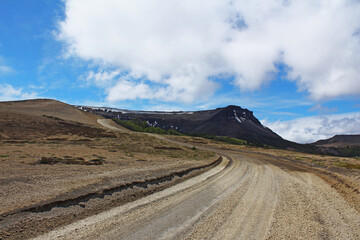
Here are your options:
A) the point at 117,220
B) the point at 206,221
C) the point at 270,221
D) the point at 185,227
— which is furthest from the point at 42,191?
the point at 270,221

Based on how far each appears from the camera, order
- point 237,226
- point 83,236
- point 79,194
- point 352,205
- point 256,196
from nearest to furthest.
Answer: point 83,236 → point 237,226 → point 79,194 → point 352,205 → point 256,196

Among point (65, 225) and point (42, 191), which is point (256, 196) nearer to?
point (65, 225)

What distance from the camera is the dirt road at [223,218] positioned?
667 centimetres

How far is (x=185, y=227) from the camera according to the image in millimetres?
7191

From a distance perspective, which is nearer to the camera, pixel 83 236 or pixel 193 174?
pixel 83 236

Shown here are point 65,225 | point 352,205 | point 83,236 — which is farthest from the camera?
point 352,205

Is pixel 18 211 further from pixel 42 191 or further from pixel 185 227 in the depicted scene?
pixel 185 227

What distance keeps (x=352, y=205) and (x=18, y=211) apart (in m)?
13.8

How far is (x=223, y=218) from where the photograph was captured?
320 inches

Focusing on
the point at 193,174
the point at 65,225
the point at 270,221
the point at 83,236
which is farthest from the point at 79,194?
the point at 193,174

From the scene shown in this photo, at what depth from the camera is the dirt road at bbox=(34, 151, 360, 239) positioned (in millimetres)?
6672

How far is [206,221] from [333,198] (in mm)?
8208

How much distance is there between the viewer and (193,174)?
17672 mm

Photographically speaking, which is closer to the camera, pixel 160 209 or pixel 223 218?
pixel 223 218
